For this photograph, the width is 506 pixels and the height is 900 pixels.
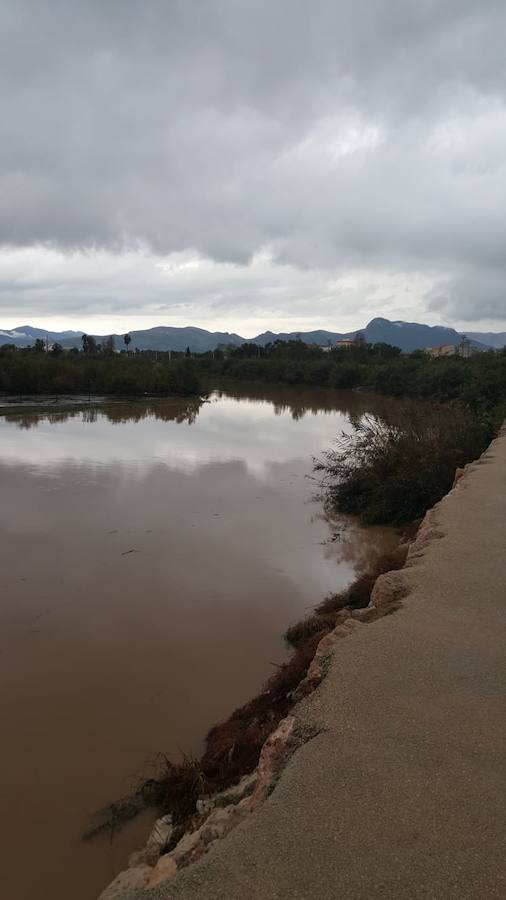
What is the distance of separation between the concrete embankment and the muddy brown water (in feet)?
6.17

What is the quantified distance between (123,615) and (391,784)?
545cm

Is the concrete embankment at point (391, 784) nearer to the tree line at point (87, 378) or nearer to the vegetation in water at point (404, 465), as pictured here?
the vegetation in water at point (404, 465)

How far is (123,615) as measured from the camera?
25.0 ft

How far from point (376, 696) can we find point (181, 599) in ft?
16.3

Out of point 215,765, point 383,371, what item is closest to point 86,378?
point 383,371

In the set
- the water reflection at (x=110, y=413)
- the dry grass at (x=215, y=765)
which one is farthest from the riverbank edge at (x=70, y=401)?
the dry grass at (x=215, y=765)

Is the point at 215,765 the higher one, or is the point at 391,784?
the point at 391,784

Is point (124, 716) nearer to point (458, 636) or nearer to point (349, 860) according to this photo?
point (458, 636)

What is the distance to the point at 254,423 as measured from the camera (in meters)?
31.7

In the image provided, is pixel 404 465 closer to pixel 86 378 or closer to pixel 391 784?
pixel 391 784

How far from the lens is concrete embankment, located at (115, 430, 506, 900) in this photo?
2199mm

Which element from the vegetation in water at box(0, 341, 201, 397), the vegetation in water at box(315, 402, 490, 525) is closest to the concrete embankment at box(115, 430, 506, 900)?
the vegetation in water at box(315, 402, 490, 525)

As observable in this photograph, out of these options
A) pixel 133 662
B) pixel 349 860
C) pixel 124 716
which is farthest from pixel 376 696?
pixel 133 662

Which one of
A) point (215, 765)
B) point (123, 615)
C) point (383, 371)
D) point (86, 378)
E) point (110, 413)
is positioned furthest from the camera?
point (383, 371)
